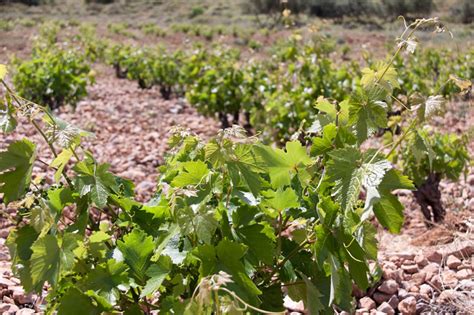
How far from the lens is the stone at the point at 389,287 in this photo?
251 cm

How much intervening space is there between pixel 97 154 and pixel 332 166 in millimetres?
4096

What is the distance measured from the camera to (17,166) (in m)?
1.49

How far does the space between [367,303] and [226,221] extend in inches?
47.8

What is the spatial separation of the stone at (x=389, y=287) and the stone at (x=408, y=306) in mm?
124

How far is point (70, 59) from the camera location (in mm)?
7812

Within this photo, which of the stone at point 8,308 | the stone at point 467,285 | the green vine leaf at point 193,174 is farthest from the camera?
the stone at point 467,285

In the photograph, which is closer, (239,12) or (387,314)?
(387,314)

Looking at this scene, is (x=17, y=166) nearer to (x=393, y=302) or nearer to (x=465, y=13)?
(x=393, y=302)

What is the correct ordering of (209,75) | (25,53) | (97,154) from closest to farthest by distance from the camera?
(97,154)
(209,75)
(25,53)

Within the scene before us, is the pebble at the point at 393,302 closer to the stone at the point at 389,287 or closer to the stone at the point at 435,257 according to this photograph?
the stone at the point at 389,287

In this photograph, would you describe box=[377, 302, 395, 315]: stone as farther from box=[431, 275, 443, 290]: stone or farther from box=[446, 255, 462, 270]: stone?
box=[446, 255, 462, 270]: stone

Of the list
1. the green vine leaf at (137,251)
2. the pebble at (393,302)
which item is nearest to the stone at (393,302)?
the pebble at (393,302)

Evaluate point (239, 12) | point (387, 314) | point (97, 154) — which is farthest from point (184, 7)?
point (387, 314)

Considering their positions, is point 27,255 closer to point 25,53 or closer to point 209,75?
point 209,75
